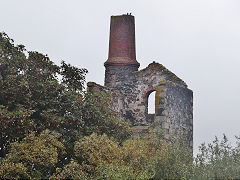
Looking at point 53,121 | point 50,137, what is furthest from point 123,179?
point 53,121

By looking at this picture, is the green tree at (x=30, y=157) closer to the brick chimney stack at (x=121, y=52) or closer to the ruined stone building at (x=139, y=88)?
the ruined stone building at (x=139, y=88)

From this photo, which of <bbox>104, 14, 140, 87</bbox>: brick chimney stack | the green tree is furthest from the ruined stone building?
the green tree

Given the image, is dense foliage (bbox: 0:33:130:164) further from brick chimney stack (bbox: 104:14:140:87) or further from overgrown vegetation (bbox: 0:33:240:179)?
brick chimney stack (bbox: 104:14:140:87)

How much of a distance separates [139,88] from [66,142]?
25.5 ft

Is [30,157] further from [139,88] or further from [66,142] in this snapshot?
[139,88]

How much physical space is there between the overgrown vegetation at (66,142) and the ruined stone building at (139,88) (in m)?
2.83

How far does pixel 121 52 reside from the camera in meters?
23.0

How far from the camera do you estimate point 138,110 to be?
861 inches

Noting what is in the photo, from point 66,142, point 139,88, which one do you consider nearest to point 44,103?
point 66,142

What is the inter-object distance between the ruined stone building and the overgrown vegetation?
2.83 metres

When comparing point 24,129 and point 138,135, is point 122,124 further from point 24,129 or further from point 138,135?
point 24,129

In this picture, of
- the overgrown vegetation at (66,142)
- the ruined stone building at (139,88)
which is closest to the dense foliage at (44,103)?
the overgrown vegetation at (66,142)

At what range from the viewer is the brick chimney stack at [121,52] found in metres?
22.8

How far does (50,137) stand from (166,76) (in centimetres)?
922
